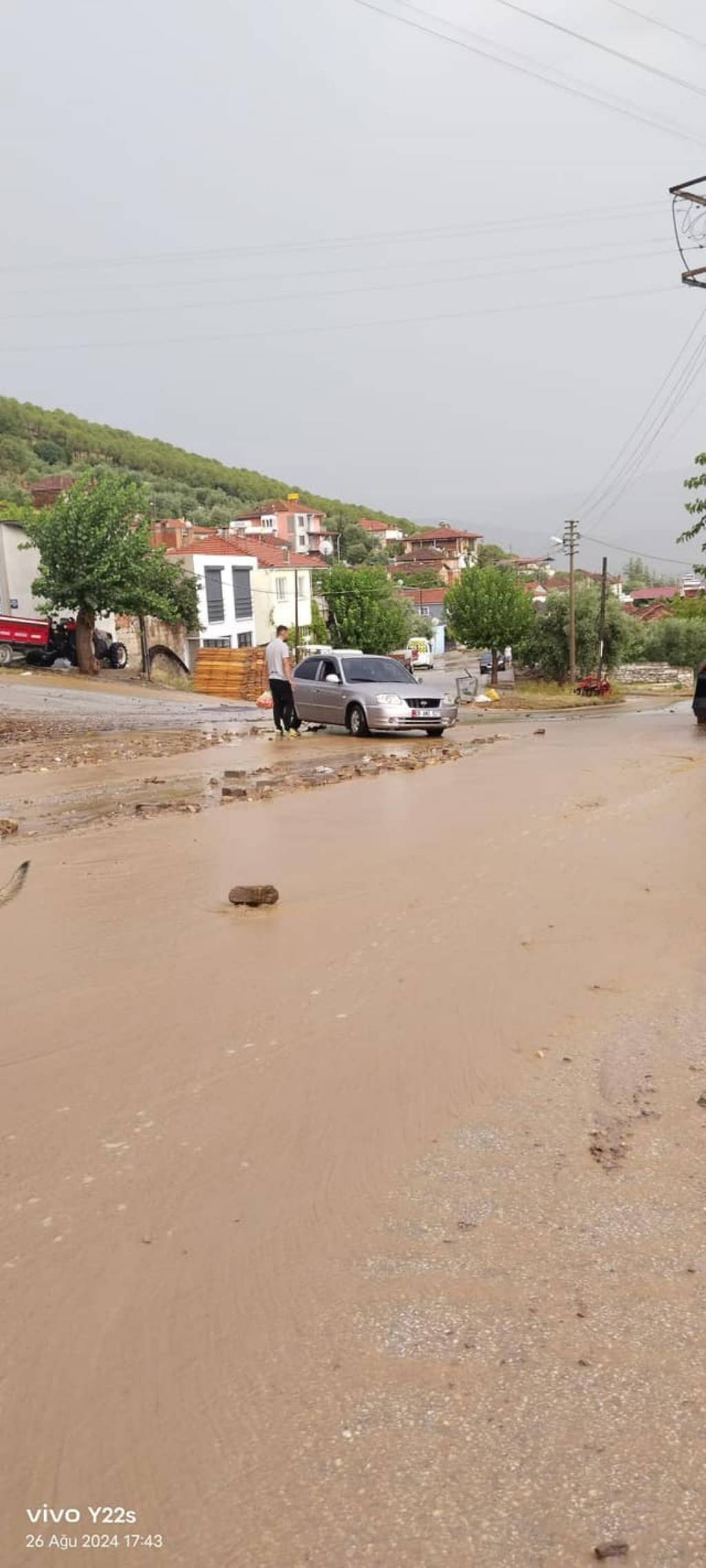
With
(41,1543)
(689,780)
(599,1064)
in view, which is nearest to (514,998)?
(599,1064)

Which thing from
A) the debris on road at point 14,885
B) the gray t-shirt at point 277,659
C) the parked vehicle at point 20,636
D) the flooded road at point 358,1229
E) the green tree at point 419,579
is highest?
the green tree at point 419,579

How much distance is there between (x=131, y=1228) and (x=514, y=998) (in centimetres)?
253

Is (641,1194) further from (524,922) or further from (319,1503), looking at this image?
(524,922)

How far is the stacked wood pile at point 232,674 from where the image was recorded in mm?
37938

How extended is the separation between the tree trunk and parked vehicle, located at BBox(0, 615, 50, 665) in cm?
105

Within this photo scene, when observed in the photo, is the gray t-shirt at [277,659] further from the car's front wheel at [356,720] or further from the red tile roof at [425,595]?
the red tile roof at [425,595]

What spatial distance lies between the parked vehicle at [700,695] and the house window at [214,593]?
141ft

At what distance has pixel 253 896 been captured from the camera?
7.43 m

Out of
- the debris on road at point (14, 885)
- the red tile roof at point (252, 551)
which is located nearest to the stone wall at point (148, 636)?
the red tile roof at point (252, 551)

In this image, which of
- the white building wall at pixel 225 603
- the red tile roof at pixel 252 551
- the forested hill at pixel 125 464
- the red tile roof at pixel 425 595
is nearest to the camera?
the white building wall at pixel 225 603

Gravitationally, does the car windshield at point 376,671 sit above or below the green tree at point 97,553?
below

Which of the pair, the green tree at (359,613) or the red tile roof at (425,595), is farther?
the red tile roof at (425,595)

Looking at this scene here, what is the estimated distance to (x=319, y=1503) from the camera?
2408mm

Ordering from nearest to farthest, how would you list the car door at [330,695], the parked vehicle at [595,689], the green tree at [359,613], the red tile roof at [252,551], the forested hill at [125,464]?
the car door at [330,695] < the parked vehicle at [595,689] < the red tile roof at [252,551] < the green tree at [359,613] < the forested hill at [125,464]
